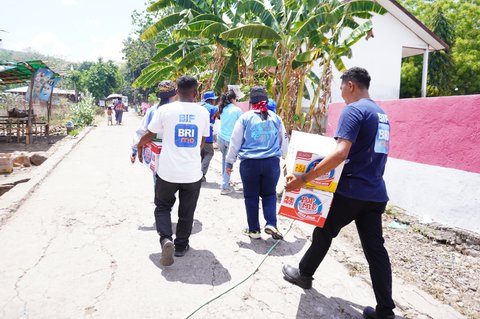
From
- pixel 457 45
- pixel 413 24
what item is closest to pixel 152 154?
pixel 413 24

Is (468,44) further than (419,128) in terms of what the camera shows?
Yes

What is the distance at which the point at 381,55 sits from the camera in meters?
16.4

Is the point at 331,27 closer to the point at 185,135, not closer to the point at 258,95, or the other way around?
the point at 258,95

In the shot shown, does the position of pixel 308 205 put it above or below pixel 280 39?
below

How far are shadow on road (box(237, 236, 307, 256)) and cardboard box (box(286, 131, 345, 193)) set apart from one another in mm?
1525

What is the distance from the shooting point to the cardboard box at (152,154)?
155 inches

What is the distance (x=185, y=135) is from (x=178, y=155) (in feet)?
0.69

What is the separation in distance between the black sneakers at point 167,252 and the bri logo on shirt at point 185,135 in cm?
96

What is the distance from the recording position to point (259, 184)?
436 cm

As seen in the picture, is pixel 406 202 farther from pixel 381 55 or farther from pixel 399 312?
pixel 381 55

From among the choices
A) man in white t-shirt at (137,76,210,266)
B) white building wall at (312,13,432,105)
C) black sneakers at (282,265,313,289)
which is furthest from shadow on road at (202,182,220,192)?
white building wall at (312,13,432,105)

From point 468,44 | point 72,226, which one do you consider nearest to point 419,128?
point 72,226

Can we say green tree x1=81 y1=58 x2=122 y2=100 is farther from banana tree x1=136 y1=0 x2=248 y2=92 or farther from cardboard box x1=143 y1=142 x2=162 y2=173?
cardboard box x1=143 y1=142 x2=162 y2=173

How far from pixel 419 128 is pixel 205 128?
136 inches
